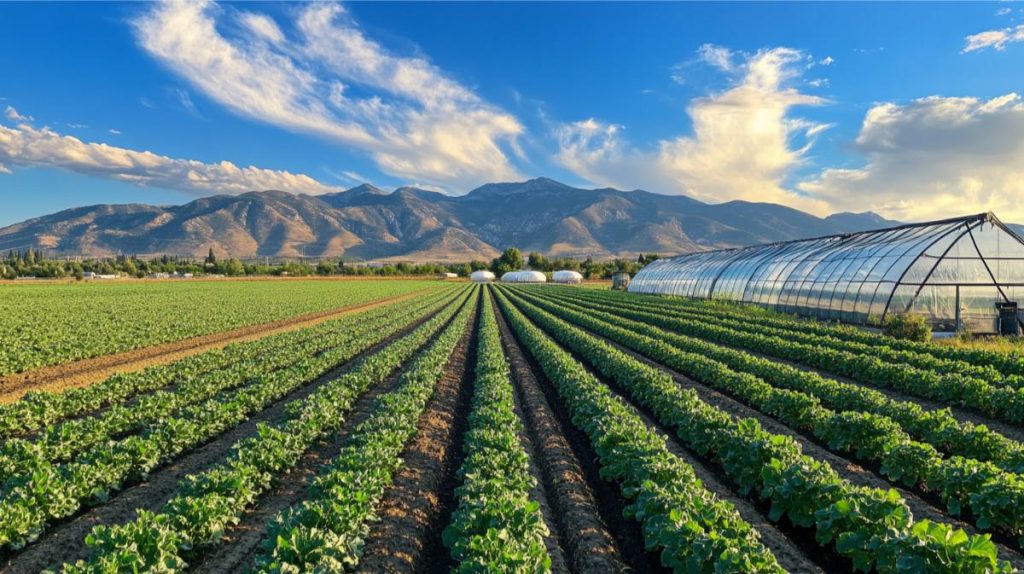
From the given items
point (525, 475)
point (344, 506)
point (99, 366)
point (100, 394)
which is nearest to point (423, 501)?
point (525, 475)

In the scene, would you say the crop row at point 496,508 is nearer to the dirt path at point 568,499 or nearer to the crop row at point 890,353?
the dirt path at point 568,499

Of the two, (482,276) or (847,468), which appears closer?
(847,468)

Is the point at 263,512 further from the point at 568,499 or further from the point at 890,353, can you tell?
the point at 890,353

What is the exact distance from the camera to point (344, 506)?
650 centimetres

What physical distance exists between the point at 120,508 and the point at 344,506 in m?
4.34

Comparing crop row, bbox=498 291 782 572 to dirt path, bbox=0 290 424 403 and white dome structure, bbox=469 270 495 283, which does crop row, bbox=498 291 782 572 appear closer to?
dirt path, bbox=0 290 424 403

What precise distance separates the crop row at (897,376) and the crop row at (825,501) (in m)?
6.17

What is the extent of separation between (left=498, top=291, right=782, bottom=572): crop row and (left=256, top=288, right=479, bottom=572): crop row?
3.56 m

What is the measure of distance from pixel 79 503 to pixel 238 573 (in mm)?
3228

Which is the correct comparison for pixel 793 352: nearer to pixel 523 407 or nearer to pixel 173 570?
pixel 523 407

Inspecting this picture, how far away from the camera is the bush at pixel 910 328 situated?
21.8 meters

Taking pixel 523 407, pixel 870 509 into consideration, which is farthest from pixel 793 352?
pixel 870 509

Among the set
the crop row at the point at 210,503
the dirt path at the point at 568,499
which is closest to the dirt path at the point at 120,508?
the crop row at the point at 210,503

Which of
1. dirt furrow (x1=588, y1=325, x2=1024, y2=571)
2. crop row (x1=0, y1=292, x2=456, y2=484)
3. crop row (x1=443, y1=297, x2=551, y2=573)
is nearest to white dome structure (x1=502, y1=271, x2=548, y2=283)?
crop row (x1=0, y1=292, x2=456, y2=484)
